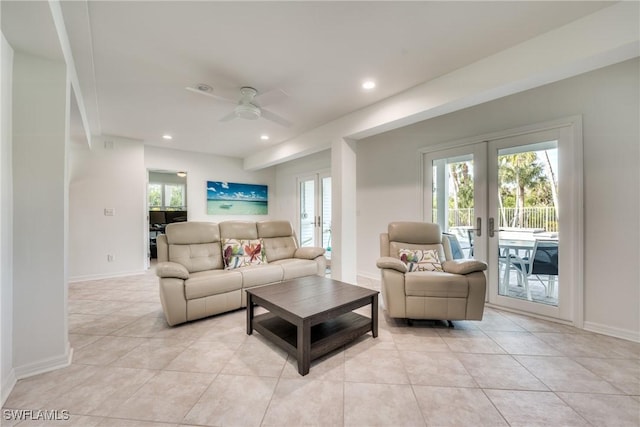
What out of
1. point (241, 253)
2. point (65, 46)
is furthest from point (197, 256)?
point (65, 46)

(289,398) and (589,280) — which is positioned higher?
(589,280)

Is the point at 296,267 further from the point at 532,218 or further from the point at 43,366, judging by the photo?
the point at 532,218

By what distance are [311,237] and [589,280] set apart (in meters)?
4.63

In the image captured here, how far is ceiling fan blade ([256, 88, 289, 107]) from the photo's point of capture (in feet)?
9.04

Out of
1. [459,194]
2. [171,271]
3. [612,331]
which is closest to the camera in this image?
[612,331]

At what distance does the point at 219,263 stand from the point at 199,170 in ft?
10.7

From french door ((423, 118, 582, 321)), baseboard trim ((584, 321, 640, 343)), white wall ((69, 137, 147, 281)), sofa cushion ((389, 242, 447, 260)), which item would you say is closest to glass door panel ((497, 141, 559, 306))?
french door ((423, 118, 582, 321))

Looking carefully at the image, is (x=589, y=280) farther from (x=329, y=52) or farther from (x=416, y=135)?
(x=329, y=52)

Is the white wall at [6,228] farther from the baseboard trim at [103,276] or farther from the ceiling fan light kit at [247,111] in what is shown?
the baseboard trim at [103,276]

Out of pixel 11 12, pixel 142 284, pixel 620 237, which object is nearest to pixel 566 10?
pixel 620 237

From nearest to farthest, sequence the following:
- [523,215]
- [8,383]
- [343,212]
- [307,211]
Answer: [8,383]
[523,215]
[343,212]
[307,211]

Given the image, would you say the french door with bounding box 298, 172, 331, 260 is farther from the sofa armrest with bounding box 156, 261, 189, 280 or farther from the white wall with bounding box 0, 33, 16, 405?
the white wall with bounding box 0, 33, 16, 405

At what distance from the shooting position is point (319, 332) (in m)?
2.16

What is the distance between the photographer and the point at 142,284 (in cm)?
411
